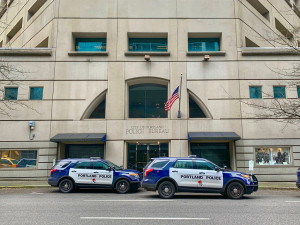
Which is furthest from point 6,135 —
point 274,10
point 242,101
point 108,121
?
point 274,10

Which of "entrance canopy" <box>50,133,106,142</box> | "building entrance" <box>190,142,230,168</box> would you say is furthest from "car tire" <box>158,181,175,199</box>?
"building entrance" <box>190,142,230,168</box>

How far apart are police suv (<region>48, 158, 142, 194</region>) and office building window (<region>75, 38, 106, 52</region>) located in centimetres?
1038

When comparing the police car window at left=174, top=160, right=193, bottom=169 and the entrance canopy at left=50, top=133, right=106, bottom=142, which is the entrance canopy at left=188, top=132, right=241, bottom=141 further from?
the police car window at left=174, top=160, right=193, bottom=169

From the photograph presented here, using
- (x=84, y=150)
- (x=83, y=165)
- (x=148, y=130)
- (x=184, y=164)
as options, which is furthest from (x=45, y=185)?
(x=184, y=164)

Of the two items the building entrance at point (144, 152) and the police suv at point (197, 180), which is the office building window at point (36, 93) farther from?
the police suv at point (197, 180)

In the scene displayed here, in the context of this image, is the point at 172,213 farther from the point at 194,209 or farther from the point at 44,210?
the point at 44,210

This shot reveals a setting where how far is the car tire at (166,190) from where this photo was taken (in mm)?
11047

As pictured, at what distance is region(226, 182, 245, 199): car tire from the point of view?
10.9 meters

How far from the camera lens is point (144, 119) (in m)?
18.8

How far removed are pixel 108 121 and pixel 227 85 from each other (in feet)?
29.8

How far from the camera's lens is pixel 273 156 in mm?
18422

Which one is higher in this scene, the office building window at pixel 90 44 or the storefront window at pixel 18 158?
the office building window at pixel 90 44

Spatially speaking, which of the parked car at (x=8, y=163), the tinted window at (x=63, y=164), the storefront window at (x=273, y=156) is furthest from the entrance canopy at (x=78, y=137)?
the storefront window at (x=273, y=156)

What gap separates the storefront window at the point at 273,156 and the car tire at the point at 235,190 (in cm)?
824
